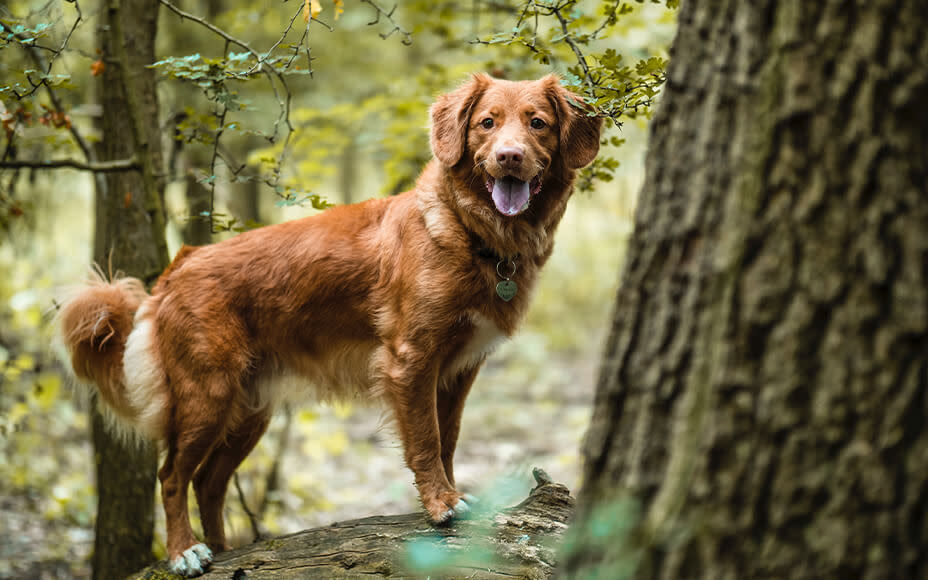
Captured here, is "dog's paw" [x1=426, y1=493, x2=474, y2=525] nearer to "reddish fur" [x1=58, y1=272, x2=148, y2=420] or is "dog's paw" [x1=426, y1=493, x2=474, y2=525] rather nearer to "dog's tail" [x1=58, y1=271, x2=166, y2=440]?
"dog's tail" [x1=58, y1=271, x2=166, y2=440]

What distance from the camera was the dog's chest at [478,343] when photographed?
3557 millimetres

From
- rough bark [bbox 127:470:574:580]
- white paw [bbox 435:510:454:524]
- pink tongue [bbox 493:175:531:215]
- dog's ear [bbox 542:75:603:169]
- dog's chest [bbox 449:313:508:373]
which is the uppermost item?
dog's ear [bbox 542:75:603:169]

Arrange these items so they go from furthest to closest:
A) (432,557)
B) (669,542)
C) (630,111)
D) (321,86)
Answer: (321,86) → (630,111) → (432,557) → (669,542)

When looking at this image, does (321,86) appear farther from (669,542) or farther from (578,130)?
(669,542)

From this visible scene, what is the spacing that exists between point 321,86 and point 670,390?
833 centimetres

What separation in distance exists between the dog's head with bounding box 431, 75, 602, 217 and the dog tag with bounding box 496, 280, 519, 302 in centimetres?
34

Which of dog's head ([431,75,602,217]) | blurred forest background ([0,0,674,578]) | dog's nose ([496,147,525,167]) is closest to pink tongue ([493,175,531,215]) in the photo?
dog's head ([431,75,602,217])

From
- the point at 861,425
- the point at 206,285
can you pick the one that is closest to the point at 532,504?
the point at 206,285

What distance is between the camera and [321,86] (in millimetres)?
9117

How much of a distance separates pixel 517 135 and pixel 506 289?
730 mm

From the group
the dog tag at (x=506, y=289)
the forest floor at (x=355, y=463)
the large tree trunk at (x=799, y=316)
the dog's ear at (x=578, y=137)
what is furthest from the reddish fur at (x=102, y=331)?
the large tree trunk at (x=799, y=316)

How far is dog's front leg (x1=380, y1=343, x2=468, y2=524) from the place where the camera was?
351 cm

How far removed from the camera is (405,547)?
10.4 feet

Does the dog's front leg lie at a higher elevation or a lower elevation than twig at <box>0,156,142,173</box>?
lower
